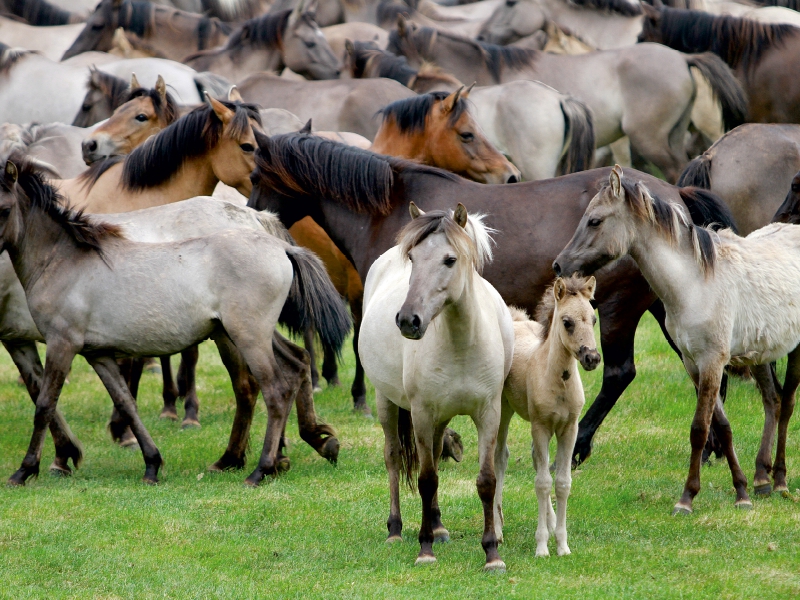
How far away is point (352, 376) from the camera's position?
35.2ft

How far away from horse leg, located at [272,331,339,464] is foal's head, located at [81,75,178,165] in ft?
10.6

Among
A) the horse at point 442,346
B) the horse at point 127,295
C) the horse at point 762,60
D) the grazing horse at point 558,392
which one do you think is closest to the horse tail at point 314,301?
the horse at point 127,295

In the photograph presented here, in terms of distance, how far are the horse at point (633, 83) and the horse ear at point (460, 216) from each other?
342 inches

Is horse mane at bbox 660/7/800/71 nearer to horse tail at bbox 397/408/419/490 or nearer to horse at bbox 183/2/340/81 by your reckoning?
horse at bbox 183/2/340/81

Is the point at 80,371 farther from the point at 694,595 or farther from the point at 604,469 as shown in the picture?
the point at 694,595

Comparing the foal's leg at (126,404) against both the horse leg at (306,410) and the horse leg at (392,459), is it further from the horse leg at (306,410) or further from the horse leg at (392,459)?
the horse leg at (392,459)

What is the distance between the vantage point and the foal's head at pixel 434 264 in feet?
14.9

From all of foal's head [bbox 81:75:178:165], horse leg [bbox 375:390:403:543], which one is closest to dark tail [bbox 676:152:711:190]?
horse leg [bbox 375:390:403:543]

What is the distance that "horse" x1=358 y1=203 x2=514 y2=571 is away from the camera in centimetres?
472

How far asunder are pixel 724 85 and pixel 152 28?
1025 cm

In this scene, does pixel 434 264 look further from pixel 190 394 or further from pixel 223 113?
pixel 190 394

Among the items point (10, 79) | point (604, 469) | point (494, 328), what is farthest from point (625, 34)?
point (494, 328)

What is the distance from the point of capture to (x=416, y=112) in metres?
9.26

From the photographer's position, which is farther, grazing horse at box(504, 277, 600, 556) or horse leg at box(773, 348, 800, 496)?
horse leg at box(773, 348, 800, 496)
